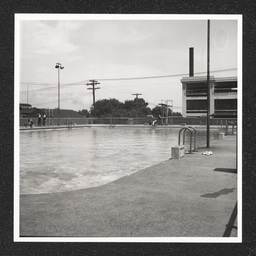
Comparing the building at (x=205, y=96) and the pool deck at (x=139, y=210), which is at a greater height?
the building at (x=205, y=96)

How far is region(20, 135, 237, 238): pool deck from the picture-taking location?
3.91 meters

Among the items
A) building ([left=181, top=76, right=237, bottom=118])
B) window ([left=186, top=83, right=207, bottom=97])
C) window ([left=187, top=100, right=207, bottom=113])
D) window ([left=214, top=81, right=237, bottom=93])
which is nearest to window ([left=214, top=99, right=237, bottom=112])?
building ([left=181, top=76, right=237, bottom=118])

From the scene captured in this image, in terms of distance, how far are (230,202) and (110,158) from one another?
19.2ft

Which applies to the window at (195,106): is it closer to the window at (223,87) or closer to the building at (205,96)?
the building at (205,96)

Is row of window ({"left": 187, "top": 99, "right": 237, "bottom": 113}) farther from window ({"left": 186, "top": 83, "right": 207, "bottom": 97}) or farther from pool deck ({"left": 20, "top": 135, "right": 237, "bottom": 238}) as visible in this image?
pool deck ({"left": 20, "top": 135, "right": 237, "bottom": 238})

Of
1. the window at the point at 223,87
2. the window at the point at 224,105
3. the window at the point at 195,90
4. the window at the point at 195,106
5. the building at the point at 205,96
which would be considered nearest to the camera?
the window at the point at 224,105

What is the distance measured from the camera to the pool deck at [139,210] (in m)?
3.91

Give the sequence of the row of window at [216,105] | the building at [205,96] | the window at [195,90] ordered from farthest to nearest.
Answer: the window at [195,90], the building at [205,96], the row of window at [216,105]

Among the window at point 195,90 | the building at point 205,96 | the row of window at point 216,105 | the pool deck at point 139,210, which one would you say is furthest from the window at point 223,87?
the pool deck at point 139,210

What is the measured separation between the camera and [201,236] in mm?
3828

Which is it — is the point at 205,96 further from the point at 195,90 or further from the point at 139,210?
the point at 139,210

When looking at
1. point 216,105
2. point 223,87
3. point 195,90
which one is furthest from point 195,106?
point 223,87

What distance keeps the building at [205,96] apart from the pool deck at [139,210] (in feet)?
192

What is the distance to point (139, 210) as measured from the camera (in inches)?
176
